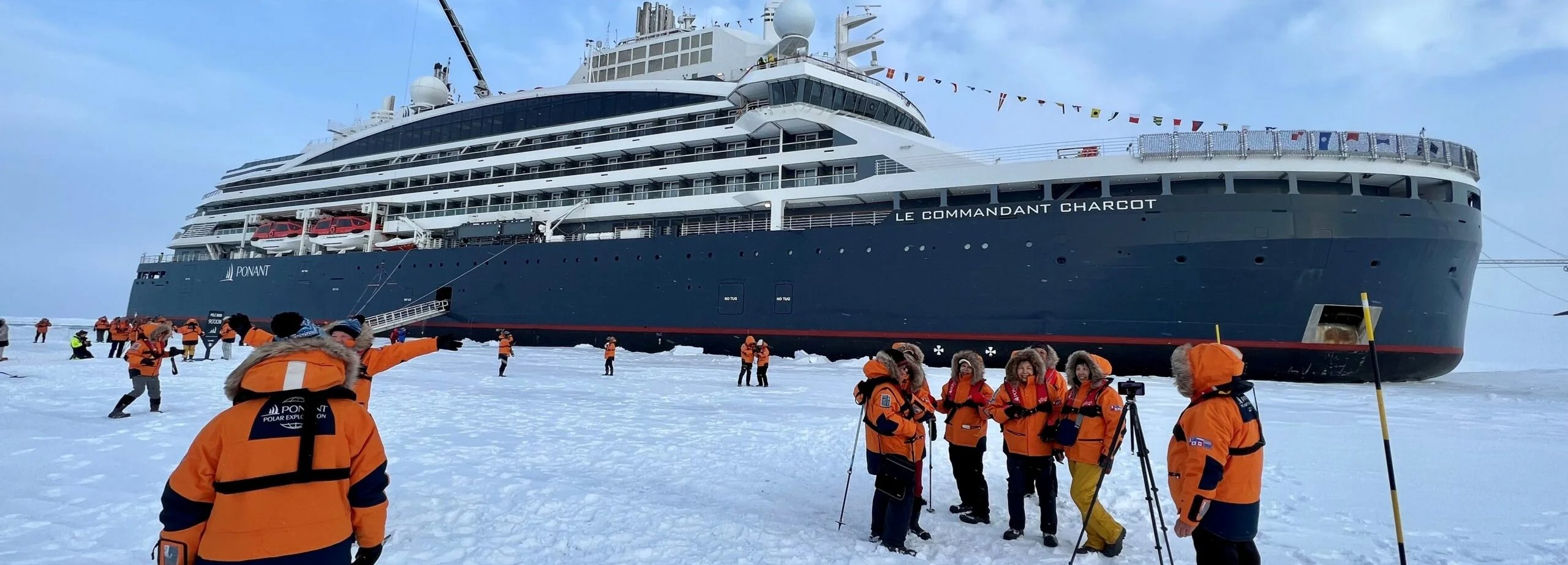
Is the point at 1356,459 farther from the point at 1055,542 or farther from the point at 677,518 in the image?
the point at 677,518

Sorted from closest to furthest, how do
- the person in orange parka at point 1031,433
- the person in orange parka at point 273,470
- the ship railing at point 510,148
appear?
the person in orange parka at point 273,470
the person in orange parka at point 1031,433
the ship railing at point 510,148

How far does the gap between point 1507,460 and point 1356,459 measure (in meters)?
1.31

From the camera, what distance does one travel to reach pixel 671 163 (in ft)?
73.0

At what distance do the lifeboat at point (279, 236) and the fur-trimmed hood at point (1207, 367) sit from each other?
33.1 meters

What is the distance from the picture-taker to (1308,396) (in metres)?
11.4

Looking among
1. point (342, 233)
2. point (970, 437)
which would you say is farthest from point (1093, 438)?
point (342, 233)

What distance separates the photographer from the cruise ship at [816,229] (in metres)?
13.9

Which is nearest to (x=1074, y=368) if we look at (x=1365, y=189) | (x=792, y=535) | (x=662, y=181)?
(x=792, y=535)

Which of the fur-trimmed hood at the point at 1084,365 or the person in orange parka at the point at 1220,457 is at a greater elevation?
the fur-trimmed hood at the point at 1084,365

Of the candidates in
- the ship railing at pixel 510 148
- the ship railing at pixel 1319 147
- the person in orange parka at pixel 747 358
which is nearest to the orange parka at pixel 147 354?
the person in orange parka at pixel 747 358

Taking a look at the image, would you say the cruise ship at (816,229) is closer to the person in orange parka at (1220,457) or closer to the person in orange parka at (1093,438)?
the person in orange parka at (1093,438)

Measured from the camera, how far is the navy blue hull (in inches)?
539

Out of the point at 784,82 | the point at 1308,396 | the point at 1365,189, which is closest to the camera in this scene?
the point at 1308,396

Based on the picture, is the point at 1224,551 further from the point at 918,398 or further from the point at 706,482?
the point at 706,482
